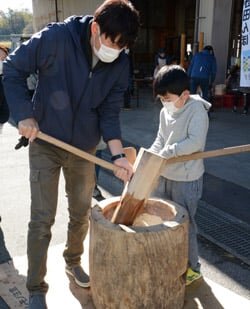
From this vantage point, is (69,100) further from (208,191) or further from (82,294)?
(208,191)

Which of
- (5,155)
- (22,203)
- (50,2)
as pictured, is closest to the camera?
(22,203)

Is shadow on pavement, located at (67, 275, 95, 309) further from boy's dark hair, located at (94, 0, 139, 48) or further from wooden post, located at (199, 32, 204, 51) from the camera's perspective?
wooden post, located at (199, 32, 204, 51)

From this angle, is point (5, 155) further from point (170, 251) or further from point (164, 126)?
point (170, 251)

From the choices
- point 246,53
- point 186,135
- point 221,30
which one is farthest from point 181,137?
point 221,30

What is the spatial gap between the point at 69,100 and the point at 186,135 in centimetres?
72

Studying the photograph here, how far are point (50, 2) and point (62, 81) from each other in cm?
1374

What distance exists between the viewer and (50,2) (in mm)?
14469

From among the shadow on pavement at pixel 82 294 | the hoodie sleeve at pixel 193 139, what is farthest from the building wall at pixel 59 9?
the shadow on pavement at pixel 82 294

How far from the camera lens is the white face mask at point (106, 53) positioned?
197 cm

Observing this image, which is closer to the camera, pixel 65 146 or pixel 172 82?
pixel 65 146

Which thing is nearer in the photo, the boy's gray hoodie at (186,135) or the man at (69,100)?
the man at (69,100)

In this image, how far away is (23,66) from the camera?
196 cm

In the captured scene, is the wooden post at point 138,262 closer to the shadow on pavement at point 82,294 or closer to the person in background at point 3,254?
the shadow on pavement at point 82,294

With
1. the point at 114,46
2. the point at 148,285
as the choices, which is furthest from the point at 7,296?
the point at 114,46
